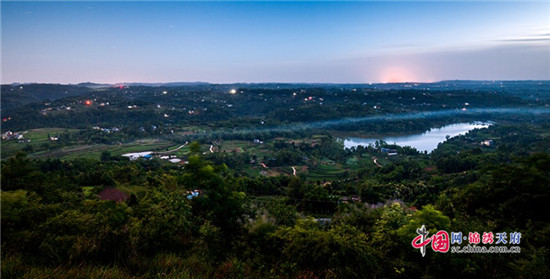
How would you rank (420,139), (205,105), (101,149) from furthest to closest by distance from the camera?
1. (205,105)
2. (420,139)
3. (101,149)

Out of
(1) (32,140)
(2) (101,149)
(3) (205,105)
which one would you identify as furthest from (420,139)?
(1) (32,140)

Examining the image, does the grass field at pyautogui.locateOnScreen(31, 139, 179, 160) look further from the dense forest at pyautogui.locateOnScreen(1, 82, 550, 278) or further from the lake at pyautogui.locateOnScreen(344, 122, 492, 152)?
the lake at pyautogui.locateOnScreen(344, 122, 492, 152)

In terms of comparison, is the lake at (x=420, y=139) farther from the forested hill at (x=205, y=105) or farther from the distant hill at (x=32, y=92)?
the distant hill at (x=32, y=92)

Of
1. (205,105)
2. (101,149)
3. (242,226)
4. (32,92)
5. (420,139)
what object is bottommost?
(420,139)

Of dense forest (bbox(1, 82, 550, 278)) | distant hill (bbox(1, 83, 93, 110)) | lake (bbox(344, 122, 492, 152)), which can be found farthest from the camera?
distant hill (bbox(1, 83, 93, 110))

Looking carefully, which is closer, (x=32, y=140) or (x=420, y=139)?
(x=32, y=140)

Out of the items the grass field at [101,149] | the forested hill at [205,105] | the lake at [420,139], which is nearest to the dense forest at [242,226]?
the grass field at [101,149]

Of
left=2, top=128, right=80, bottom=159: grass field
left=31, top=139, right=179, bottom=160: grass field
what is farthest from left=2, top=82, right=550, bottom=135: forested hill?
left=31, top=139, right=179, bottom=160: grass field

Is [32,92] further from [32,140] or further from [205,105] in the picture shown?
[205,105]

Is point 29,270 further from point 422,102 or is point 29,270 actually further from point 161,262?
point 422,102

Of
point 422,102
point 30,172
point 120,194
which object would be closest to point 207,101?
point 422,102

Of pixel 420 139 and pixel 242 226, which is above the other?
pixel 242 226

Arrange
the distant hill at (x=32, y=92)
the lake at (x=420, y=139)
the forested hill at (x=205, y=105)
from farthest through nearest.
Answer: the distant hill at (x=32, y=92) < the forested hill at (x=205, y=105) < the lake at (x=420, y=139)
